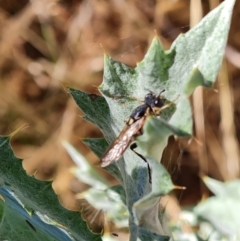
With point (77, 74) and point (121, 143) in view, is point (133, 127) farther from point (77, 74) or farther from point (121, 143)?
point (77, 74)

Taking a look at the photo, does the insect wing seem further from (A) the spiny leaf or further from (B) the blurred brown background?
(B) the blurred brown background

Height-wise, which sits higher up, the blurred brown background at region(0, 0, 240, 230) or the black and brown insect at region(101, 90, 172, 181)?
the black and brown insect at region(101, 90, 172, 181)

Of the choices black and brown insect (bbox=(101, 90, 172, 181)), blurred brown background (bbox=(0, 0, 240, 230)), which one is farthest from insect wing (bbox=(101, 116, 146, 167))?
blurred brown background (bbox=(0, 0, 240, 230))

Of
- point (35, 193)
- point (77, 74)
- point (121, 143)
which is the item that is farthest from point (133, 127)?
point (77, 74)

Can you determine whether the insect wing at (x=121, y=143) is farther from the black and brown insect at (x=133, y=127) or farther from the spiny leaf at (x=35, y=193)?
the spiny leaf at (x=35, y=193)

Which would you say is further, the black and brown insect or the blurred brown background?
the blurred brown background

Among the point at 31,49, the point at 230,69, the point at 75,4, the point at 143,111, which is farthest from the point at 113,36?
the point at 143,111

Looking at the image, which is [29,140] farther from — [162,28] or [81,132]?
[162,28]
